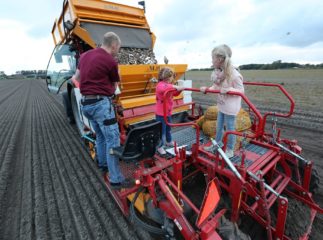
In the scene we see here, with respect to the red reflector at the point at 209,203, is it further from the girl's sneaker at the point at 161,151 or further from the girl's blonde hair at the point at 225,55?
the girl's blonde hair at the point at 225,55

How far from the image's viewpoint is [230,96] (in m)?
2.62

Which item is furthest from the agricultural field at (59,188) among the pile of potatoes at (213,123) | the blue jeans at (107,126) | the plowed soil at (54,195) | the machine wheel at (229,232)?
the pile of potatoes at (213,123)

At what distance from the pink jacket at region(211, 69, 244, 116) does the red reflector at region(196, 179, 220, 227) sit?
3.52 ft

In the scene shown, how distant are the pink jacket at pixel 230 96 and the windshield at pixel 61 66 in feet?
12.9

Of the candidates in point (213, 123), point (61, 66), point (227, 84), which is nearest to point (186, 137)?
point (213, 123)

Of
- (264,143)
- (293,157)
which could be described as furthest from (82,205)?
(293,157)

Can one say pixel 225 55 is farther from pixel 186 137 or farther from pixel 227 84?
pixel 186 137

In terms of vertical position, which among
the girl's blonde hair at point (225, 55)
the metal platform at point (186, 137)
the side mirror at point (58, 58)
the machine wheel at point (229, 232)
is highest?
the side mirror at point (58, 58)

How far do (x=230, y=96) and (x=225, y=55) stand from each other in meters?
0.53

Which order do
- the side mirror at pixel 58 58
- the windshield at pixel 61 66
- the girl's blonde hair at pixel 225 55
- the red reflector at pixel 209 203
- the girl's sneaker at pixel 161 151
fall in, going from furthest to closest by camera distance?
the side mirror at pixel 58 58, the windshield at pixel 61 66, the girl's sneaker at pixel 161 151, the girl's blonde hair at pixel 225 55, the red reflector at pixel 209 203

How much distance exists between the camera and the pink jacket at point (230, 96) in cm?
249

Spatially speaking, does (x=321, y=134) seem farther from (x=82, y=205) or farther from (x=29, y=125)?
(x=29, y=125)

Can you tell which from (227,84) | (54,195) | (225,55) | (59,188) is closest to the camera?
(225,55)

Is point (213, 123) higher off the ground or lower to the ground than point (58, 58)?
lower
